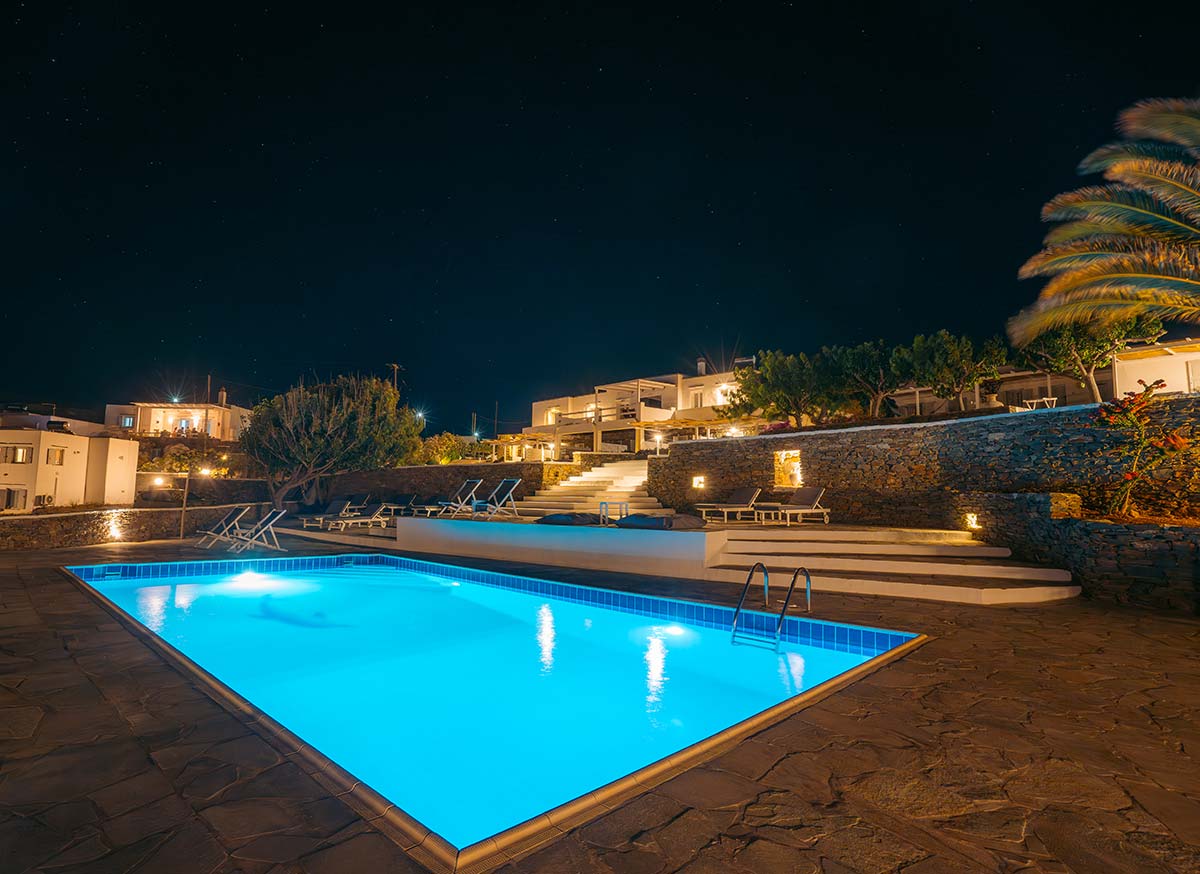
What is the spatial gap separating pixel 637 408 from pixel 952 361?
1767 cm

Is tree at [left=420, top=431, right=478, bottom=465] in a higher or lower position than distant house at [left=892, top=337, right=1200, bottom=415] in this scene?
lower

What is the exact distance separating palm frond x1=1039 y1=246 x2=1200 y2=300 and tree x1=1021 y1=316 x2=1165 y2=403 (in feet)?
26.2

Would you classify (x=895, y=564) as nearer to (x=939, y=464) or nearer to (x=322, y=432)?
(x=939, y=464)

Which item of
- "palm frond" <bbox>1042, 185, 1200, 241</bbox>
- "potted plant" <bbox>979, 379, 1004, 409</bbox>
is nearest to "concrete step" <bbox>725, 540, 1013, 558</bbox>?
"palm frond" <bbox>1042, 185, 1200, 241</bbox>

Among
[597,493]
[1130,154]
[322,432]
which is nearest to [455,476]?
[322,432]

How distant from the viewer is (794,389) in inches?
805

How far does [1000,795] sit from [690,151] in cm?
2684

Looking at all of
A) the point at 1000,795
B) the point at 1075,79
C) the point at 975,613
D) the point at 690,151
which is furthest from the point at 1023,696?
the point at 690,151

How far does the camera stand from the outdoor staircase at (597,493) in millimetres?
15453

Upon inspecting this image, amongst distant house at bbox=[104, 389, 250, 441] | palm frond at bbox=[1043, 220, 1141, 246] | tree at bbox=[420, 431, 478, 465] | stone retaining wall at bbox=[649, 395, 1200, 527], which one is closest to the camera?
palm frond at bbox=[1043, 220, 1141, 246]

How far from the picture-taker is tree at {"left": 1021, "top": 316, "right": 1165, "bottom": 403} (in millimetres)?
14772

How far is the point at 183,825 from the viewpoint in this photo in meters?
2.07

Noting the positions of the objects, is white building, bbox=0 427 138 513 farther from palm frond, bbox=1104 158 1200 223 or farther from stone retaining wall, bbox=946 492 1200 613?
palm frond, bbox=1104 158 1200 223

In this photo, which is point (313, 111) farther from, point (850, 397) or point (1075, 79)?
point (1075, 79)
